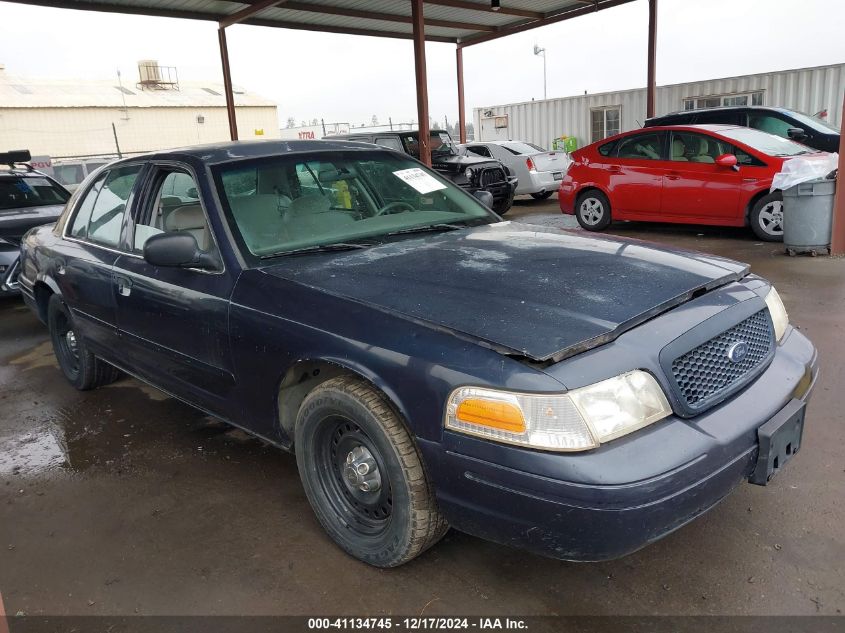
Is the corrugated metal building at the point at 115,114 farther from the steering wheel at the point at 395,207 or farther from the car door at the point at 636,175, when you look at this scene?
the steering wheel at the point at 395,207

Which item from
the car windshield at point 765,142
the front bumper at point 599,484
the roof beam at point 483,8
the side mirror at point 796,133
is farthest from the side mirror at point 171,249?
the roof beam at point 483,8

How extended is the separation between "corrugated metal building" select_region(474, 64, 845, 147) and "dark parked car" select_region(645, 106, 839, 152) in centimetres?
530

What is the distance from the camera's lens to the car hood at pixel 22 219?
6.89 metres

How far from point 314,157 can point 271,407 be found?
1.41 metres

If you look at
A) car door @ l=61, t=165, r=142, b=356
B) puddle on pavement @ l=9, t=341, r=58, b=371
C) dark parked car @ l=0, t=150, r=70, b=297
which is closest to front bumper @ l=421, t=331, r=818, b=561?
car door @ l=61, t=165, r=142, b=356

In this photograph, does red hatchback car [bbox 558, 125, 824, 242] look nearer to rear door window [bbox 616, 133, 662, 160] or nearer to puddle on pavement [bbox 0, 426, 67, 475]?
rear door window [bbox 616, 133, 662, 160]

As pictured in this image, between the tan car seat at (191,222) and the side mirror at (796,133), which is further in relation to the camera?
the side mirror at (796,133)

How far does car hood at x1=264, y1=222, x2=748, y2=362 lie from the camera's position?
80.0 inches

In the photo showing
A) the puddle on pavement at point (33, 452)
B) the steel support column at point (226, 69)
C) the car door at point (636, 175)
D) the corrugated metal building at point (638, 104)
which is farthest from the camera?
the corrugated metal building at point (638, 104)

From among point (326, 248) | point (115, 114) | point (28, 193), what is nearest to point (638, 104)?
point (28, 193)

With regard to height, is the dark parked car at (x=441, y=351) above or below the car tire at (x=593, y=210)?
above

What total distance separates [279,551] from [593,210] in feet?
27.1

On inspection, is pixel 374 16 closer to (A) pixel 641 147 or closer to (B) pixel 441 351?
(A) pixel 641 147

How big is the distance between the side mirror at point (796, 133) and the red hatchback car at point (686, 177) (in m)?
1.50
